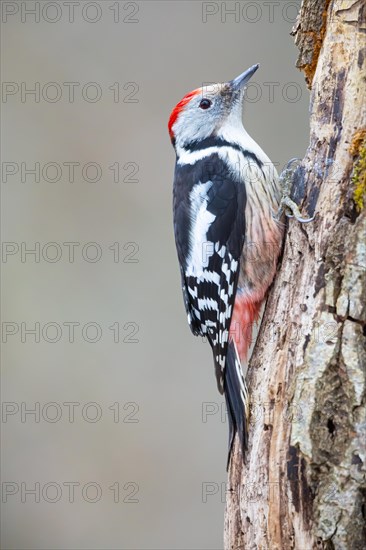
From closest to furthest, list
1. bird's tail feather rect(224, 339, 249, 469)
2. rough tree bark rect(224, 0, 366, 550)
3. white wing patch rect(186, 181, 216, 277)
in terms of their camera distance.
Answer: rough tree bark rect(224, 0, 366, 550)
bird's tail feather rect(224, 339, 249, 469)
white wing patch rect(186, 181, 216, 277)

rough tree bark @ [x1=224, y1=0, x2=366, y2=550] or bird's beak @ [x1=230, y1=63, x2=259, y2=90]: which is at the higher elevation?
bird's beak @ [x1=230, y1=63, x2=259, y2=90]

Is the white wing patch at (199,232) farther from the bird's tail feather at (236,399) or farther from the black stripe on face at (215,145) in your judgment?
the bird's tail feather at (236,399)

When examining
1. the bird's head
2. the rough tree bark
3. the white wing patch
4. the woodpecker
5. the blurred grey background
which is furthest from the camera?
the blurred grey background

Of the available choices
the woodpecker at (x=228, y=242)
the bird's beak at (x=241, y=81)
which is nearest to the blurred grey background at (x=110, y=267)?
the bird's beak at (x=241, y=81)

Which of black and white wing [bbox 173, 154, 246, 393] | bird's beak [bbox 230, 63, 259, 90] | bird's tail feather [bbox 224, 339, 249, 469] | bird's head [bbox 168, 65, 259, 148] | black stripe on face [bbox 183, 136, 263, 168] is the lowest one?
bird's tail feather [bbox 224, 339, 249, 469]

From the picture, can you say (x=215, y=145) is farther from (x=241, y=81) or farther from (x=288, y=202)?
(x=288, y=202)

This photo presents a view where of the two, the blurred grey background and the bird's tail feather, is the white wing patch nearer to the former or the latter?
the bird's tail feather

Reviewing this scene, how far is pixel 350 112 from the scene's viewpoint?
2301 millimetres

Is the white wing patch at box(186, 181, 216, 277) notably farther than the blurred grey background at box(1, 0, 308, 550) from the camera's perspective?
No

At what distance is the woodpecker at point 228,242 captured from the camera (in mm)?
2768

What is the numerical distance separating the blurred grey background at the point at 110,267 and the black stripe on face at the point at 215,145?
1.66 m

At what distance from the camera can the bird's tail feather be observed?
2.43 meters

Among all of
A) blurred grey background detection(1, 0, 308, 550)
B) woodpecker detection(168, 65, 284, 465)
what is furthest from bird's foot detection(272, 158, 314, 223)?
blurred grey background detection(1, 0, 308, 550)

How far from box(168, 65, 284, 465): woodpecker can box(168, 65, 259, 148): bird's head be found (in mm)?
160
